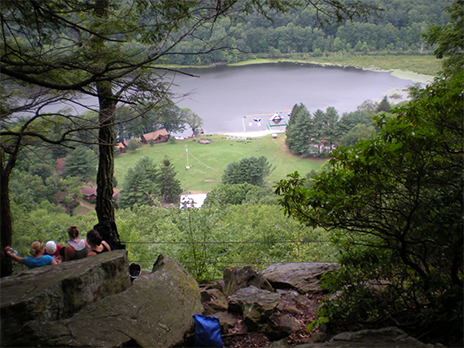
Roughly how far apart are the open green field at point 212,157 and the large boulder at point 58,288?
35.0 m

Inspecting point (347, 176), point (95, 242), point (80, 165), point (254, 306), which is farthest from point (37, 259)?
point (80, 165)

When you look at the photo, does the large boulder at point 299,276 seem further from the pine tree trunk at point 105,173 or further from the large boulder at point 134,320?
the pine tree trunk at point 105,173

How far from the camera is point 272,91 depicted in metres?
62.4

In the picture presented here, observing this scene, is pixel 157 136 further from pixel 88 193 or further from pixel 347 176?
pixel 347 176

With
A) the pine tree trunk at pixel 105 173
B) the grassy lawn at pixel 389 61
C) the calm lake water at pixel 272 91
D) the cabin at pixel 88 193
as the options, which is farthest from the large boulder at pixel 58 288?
the grassy lawn at pixel 389 61

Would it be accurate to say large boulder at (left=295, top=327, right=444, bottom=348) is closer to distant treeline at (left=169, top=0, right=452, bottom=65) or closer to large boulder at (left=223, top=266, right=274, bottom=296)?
large boulder at (left=223, top=266, right=274, bottom=296)

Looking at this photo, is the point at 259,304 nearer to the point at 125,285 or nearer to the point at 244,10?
the point at 125,285

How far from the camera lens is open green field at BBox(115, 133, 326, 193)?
42213 mm

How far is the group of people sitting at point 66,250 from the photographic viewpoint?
149 inches

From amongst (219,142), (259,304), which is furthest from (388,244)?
(219,142)

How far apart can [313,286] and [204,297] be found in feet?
5.29

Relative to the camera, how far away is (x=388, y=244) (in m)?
2.91

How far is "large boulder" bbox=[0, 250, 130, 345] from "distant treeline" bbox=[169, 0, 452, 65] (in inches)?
882

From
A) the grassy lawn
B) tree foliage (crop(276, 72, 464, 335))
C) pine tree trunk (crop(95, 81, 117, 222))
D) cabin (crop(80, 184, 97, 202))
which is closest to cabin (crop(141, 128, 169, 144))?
cabin (crop(80, 184, 97, 202))
